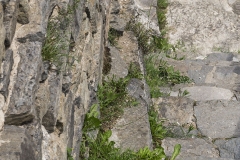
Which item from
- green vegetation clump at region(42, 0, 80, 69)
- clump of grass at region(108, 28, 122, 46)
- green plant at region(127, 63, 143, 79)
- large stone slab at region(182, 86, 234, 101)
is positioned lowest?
large stone slab at region(182, 86, 234, 101)

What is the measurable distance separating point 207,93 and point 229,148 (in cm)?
149

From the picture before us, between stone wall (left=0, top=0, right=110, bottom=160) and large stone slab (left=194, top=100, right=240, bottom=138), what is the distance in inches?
98.2

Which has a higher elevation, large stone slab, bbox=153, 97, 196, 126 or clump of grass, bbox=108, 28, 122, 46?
clump of grass, bbox=108, 28, 122, 46

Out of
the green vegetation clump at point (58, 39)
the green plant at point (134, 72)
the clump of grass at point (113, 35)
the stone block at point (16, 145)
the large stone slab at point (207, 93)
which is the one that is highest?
the clump of grass at point (113, 35)

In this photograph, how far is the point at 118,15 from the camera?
222 inches

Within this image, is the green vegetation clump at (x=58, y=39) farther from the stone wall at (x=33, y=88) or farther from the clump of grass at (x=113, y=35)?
the clump of grass at (x=113, y=35)

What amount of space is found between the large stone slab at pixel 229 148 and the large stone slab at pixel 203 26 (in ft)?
12.9

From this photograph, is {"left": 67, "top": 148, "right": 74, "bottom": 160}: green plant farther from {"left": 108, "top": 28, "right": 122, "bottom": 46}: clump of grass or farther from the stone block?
{"left": 108, "top": 28, "right": 122, "bottom": 46}: clump of grass

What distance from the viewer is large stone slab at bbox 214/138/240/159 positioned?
449 centimetres

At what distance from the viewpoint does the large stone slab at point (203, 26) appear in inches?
341

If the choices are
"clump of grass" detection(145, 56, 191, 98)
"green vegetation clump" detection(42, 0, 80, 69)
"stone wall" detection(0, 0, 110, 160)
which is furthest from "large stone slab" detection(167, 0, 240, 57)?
"green vegetation clump" detection(42, 0, 80, 69)

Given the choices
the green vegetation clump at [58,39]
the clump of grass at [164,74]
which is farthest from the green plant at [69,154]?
the clump of grass at [164,74]

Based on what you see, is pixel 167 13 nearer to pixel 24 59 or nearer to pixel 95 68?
pixel 95 68

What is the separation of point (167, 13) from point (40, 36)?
7.41 m
